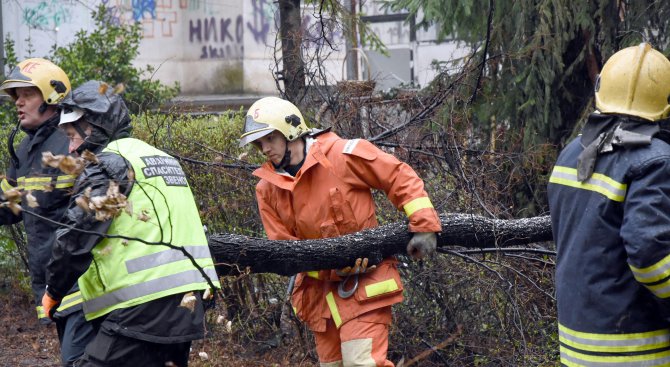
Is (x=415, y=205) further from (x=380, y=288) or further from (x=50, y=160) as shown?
(x=50, y=160)

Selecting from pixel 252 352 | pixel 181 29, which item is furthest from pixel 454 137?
pixel 181 29

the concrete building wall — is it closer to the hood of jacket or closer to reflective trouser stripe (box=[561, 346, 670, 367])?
the hood of jacket

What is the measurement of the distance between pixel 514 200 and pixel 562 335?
3.91 m

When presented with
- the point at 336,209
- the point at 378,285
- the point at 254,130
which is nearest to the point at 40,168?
the point at 254,130

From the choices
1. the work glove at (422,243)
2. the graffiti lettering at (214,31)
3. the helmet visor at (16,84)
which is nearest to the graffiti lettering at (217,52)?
the graffiti lettering at (214,31)

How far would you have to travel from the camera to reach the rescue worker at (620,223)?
2.82m

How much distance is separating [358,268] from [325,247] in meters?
0.21

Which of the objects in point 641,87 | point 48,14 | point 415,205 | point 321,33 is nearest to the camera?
point 641,87

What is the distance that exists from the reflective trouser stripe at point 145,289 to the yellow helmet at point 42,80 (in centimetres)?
145

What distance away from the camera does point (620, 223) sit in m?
2.95

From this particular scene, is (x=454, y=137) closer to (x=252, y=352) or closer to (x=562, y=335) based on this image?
(x=252, y=352)

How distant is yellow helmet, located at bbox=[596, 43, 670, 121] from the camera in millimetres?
3047

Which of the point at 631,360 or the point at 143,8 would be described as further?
the point at 143,8

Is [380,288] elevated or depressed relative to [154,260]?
depressed
